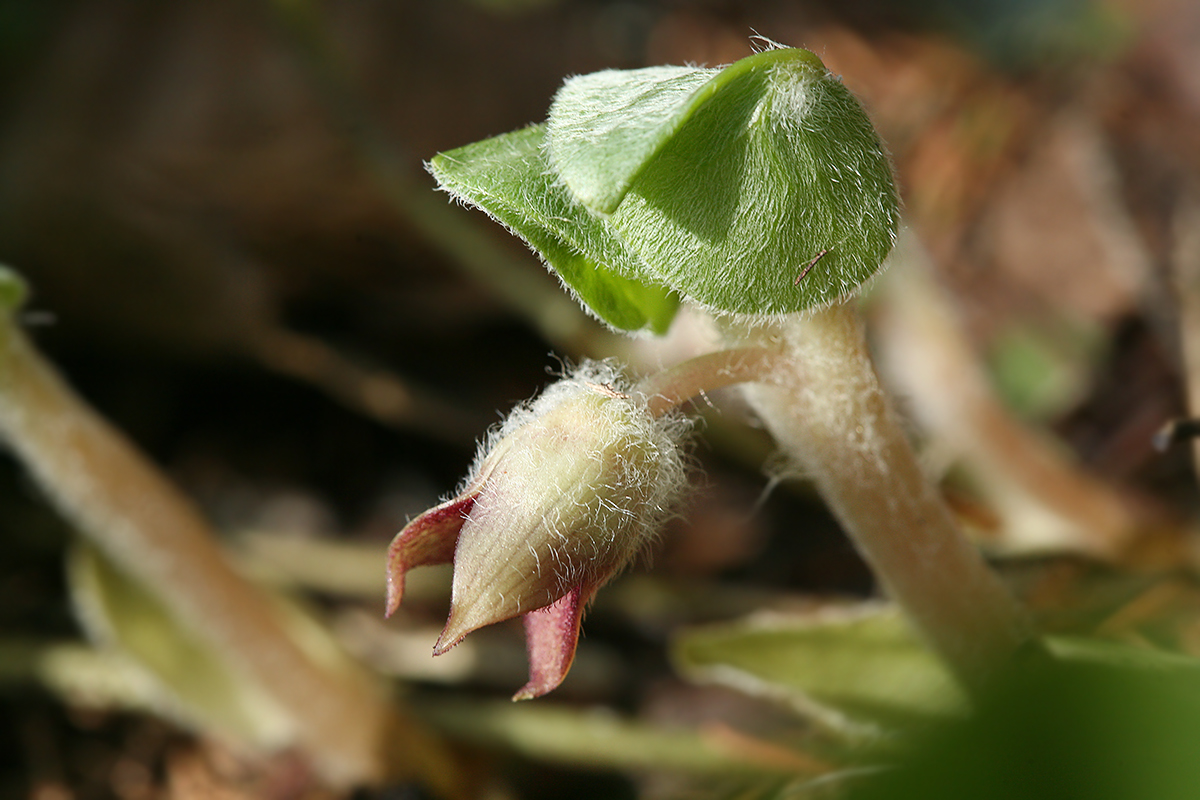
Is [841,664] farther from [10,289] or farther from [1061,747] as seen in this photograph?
[10,289]

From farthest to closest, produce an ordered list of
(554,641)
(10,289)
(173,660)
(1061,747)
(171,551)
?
(173,660)
(171,551)
(10,289)
(554,641)
(1061,747)

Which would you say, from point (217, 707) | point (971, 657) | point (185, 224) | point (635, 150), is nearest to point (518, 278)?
point (185, 224)

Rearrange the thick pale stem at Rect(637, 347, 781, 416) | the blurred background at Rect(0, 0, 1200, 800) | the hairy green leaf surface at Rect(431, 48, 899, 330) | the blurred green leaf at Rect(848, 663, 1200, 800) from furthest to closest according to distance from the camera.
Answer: the blurred background at Rect(0, 0, 1200, 800), the thick pale stem at Rect(637, 347, 781, 416), the hairy green leaf surface at Rect(431, 48, 899, 330), the blurred green leaf at Rect(848, 663, 1200, 800)

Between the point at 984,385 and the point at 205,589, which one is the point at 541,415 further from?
the point at 984,385

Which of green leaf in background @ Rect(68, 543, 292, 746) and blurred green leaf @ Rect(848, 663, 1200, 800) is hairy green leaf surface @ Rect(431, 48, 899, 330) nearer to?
blurred green leaf @ Rect(848, 663, 1200, 800)

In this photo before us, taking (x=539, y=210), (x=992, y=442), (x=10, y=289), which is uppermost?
(x=992, y=442)

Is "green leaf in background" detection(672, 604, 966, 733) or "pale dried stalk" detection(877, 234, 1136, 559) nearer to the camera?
"green leaf in background" detection(672, 604, 966, 733)

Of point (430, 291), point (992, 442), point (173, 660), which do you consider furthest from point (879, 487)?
point (430, 291)

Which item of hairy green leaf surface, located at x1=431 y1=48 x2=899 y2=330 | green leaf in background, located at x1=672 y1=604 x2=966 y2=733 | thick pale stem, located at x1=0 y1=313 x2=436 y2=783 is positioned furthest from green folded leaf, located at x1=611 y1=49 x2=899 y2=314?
thick pale stem, located at x1=0 y1=313 x2=436 y2=783
